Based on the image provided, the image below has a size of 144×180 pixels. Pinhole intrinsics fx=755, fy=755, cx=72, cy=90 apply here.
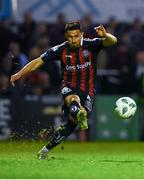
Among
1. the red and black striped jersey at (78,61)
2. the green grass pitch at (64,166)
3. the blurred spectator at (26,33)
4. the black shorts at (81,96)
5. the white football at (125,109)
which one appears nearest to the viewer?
the green grass pitch at (64,166)

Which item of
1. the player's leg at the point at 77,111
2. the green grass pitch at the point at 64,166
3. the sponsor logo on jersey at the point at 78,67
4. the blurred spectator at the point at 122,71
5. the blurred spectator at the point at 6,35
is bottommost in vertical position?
the green grass pitch at the point at 64,166

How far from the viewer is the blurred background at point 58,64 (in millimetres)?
18125

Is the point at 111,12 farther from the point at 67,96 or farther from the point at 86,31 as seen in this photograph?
the point at 67,96

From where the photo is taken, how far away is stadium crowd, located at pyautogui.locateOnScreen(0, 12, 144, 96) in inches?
718

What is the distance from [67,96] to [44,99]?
6.54 metres

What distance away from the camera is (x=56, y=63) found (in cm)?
1869

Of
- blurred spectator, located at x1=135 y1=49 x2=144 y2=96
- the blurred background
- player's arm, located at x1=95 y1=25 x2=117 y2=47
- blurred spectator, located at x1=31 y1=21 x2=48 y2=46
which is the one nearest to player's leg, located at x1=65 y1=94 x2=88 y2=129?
player's arm, located at x1=95 y1=25 x2=117 y2=47

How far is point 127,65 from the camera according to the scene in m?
19.0

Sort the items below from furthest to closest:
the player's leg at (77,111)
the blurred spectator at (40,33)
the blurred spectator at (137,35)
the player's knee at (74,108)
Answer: the blurred spectator at (137,35), the blurred spectator at (40,33), the player's knee at (74,108), the player's leg at (77,111)

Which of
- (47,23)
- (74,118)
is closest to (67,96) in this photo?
(74,118)

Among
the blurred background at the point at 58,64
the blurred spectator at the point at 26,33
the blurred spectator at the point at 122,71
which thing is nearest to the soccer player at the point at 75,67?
the blurred background at the point at 58,64

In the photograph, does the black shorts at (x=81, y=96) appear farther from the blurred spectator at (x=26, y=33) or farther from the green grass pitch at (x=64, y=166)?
the blurred spectator at (x=26, y=33)

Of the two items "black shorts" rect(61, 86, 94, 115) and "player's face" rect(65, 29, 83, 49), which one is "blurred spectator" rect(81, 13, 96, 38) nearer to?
"black shorts" rect(61, 86, 94, 115)

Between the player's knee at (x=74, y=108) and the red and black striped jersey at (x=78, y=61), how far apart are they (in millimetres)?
544
